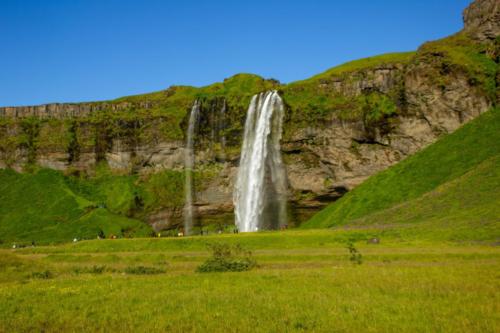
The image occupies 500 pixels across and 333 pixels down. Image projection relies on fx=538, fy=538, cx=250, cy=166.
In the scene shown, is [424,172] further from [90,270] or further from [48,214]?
[48,214]

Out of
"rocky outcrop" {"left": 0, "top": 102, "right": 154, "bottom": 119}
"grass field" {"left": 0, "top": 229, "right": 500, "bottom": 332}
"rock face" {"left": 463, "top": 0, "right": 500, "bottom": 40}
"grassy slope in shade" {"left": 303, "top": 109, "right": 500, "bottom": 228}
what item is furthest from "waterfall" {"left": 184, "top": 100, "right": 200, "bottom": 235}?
"grass field" {"left": 0, "top": 229, "right": 500, "bottom": 332}

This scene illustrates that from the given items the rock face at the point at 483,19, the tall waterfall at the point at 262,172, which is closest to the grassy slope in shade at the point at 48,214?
the tall waterfall at the point at 262,172

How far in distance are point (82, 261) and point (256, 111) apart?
Answer: 4875 centimetres

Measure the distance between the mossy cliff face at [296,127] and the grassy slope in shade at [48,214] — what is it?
14.6 feet

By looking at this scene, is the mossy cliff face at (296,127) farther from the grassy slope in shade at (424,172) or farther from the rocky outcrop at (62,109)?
the grassy slope in shade at (424,172)

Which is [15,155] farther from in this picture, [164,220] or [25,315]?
[25,315]

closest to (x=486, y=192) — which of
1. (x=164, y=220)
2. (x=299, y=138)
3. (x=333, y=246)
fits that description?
(x=333, y=246)

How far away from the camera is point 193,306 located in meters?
17.0

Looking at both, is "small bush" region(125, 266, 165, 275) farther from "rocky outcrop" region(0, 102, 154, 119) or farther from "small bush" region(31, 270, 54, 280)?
"rocky outcrop" region(0, 102, 154, 119)

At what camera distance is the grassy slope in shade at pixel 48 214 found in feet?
255

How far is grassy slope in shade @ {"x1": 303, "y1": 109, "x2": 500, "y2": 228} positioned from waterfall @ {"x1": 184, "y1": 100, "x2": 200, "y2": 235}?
73.5 ft

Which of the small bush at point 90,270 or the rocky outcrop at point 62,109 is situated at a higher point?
the rocky outcrop at point 62,109

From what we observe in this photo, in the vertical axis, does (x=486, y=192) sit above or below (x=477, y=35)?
below

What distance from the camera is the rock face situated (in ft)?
259
